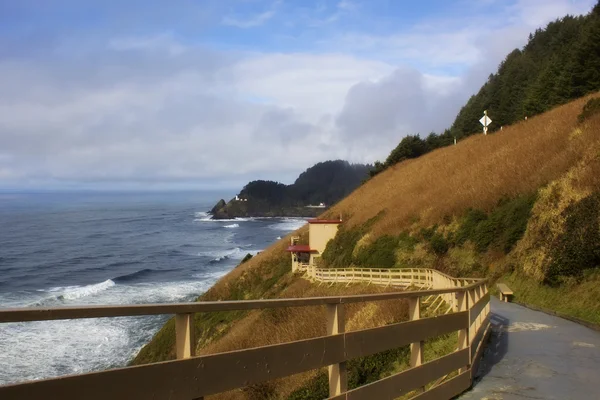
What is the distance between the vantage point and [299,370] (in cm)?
461

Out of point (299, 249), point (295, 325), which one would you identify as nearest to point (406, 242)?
point (299, 249)

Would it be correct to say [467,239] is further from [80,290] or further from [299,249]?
[80,290]

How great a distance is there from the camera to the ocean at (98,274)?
3012 cm

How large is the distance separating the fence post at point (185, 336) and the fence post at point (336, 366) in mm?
1491

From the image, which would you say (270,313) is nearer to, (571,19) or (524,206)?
(524,206)

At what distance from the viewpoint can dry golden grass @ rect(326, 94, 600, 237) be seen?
26.5 meters

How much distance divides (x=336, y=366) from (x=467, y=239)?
22.6m

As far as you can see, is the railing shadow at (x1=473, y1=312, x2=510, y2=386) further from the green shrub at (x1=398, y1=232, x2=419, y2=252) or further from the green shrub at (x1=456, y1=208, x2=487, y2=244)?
the green shrub at (x1=398, y1=232, x2=419, y2=252)

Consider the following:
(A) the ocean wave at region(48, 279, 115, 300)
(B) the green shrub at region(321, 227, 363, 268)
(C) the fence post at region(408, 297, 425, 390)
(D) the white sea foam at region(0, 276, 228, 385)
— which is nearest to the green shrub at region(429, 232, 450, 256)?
(B) the green shrub at region(321, 227, 363, 268)

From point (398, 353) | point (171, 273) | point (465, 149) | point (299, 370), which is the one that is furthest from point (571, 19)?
point (299, 370)

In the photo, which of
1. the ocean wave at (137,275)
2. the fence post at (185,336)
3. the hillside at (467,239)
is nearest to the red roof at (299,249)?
the hillside at (467,239)

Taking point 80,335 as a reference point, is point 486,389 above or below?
above

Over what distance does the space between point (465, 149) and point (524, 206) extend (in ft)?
83.3

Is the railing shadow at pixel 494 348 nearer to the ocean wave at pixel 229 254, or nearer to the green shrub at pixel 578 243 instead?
the green shrub at pixel 578 243
